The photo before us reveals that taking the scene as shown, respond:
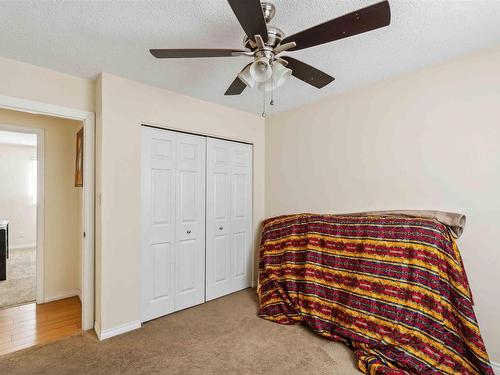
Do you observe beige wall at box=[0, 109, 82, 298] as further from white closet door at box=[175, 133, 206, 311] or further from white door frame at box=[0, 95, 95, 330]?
white closet door at box=[175, 133, 206, 311]

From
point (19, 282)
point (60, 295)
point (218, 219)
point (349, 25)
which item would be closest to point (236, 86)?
point (349, 25)

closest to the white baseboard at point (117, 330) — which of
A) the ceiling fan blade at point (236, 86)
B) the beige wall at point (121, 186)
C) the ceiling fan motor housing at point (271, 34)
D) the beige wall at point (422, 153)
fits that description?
the beige wall at point (121, 186)

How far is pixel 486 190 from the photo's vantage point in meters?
1.97

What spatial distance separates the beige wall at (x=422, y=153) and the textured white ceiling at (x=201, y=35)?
213 mm

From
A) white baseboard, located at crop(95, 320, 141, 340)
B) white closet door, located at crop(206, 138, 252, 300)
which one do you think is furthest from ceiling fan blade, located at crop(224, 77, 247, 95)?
white baseboard, located at crop(95, 320, 141, 340)

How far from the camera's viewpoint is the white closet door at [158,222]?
2.69 meters

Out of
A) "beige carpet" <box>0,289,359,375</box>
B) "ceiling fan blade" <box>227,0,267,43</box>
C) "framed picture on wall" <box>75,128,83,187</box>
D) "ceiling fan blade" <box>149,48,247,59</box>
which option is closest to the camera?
"ceiling fan blade" <box>227,0,267,43</box>

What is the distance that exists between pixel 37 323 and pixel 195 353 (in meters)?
1.74

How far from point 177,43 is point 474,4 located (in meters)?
1.81

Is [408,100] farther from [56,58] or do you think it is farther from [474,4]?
[56,58]

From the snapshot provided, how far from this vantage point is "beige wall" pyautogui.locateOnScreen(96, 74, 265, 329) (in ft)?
7.84

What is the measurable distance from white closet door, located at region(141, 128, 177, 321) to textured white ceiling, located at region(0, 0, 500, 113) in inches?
26.1

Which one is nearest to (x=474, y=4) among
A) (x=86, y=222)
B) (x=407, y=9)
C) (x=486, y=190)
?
(x=407, y=9)

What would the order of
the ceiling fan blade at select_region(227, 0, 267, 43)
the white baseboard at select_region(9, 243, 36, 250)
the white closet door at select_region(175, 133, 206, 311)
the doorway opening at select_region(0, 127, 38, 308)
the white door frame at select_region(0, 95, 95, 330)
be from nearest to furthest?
1. the ceiling fan blade at select_region(227, 0, 267, 43)
2. the white door frame at select_region(0, 95, 95, 330)
3. the white closet door at select_region(175, 133, 206, 311)
4. the doorway opening at select_region(0, 127, 38, 308)
5. the white baseboard at select_region(9, 243, 36, 250)
